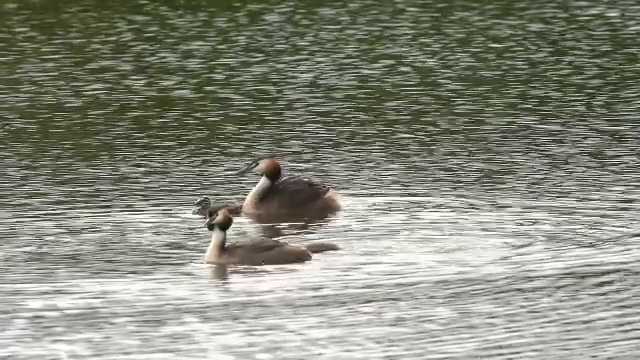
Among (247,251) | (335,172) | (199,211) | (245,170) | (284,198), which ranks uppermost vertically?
(247,251)

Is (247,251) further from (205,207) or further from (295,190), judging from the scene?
(295,190)

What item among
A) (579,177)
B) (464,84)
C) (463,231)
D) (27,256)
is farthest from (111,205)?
(464,84)

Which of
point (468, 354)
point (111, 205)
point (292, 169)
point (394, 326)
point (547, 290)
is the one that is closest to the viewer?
point (468, 354)

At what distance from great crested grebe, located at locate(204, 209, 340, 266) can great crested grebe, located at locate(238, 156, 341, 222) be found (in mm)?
1903

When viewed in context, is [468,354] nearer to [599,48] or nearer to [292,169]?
[292,169]

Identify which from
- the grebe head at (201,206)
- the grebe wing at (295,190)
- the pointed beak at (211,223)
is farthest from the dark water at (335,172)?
the grebe wing at (295,190)

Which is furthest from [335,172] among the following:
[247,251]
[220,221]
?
[247,251]

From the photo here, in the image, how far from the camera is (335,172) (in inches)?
746

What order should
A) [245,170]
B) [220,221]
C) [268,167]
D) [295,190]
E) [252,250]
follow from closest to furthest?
[252,250]
[220,221]
[295,190]
[268,167]
[245,170]

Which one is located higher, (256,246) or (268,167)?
(256,246)

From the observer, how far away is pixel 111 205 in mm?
17141

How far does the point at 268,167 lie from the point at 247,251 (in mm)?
3077

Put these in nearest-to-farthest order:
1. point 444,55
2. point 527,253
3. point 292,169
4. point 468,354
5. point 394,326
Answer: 1. point 468,354
2. point 394,326
3. point 527,253
4. point 292,169
5. point 444,55

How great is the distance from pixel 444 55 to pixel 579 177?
8.36 meters
